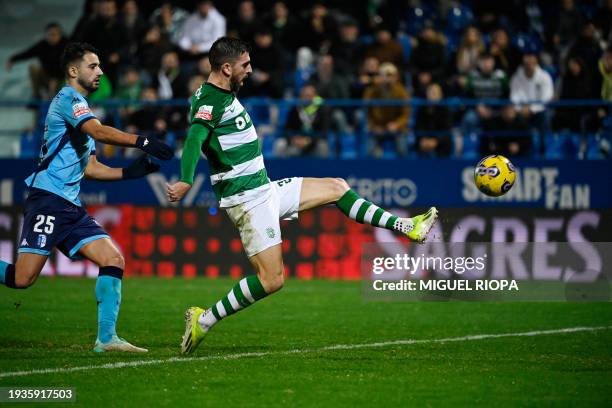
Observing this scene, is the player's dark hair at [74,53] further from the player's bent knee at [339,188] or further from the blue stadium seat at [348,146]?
the blue stadium seat at [348,146]

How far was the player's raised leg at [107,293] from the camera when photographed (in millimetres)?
9359

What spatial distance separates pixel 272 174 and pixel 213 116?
10.1 meters

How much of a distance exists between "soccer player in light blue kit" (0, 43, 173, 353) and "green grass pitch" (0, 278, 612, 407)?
53 cm

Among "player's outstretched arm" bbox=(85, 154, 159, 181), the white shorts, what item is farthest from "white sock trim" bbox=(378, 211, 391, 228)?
"player's outstretched arm" bbox=(85, 154, 159, 181)

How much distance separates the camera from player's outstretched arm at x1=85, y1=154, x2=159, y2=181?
928 centimetres

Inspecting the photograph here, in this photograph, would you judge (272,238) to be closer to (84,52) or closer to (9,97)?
(84,52)

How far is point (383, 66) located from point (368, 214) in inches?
400

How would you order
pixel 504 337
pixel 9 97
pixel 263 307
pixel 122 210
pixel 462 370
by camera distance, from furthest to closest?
pixel 9 97
pixel 122 210
pixel 263 307
pixel 504 337
pixel 462 370

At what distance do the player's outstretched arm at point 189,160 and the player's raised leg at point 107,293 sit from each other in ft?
3.65

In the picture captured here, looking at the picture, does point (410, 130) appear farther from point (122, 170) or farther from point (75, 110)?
point (75, 110)

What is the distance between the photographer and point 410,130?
1906 cm

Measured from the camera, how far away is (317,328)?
11.5 m

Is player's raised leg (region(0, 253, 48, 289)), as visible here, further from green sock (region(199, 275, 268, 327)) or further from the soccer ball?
the soccer ball

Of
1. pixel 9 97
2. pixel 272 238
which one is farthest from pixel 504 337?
pixel 9 97
